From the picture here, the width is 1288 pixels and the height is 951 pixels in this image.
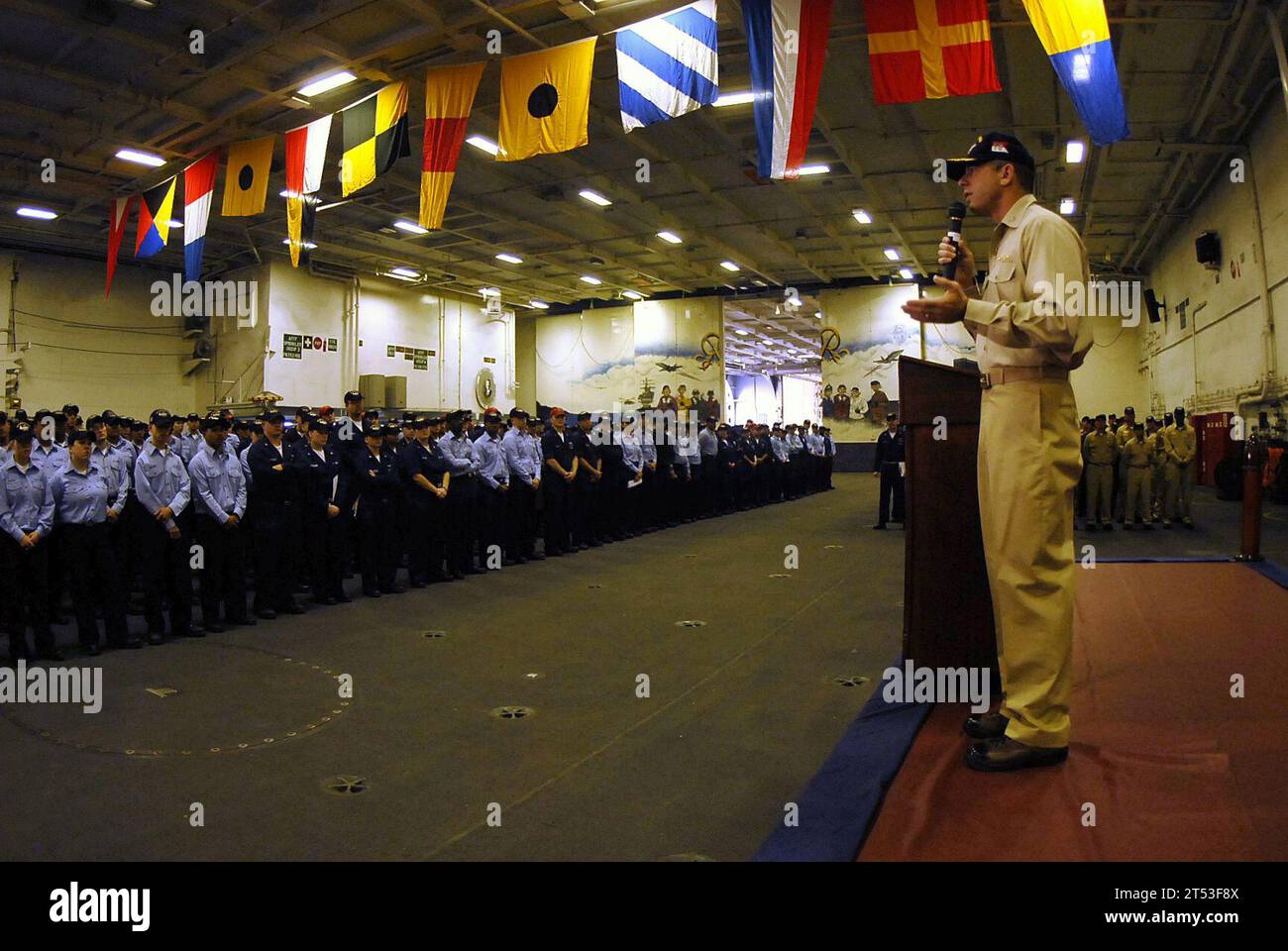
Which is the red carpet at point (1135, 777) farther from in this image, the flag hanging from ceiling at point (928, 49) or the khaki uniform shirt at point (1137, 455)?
the khaki uniform shirt at point (1137, 455)

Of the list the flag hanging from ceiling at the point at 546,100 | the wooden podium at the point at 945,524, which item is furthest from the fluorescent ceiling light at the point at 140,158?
the wooden podium at the point at 945,524

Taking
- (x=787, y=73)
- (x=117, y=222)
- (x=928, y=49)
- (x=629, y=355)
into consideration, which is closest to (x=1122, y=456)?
(x=928, y=49)

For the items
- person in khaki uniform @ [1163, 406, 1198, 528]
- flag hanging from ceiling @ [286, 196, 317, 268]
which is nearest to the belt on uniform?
person in khaki uniform @ [1163, 406, 1198, 528]

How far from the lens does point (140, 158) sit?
11852mm

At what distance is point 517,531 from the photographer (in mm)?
8305

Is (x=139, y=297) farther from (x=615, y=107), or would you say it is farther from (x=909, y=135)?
(x=909, y=135)

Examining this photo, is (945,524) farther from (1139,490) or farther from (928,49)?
(1139,490)

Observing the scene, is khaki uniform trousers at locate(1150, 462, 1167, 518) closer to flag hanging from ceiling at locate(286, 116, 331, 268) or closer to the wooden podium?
the wooden podium

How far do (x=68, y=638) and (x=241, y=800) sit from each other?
3.72 metres

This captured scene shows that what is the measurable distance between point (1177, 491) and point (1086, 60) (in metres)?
6.20

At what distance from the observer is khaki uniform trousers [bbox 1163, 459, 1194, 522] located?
9.70m

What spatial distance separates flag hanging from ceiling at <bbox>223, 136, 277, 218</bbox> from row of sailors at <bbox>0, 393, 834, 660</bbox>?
340 cm

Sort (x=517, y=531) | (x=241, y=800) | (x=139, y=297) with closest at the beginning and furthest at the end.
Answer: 1. (x=241, y=800)
2. (x=517, y=531)
3. (x=139, y=297)
